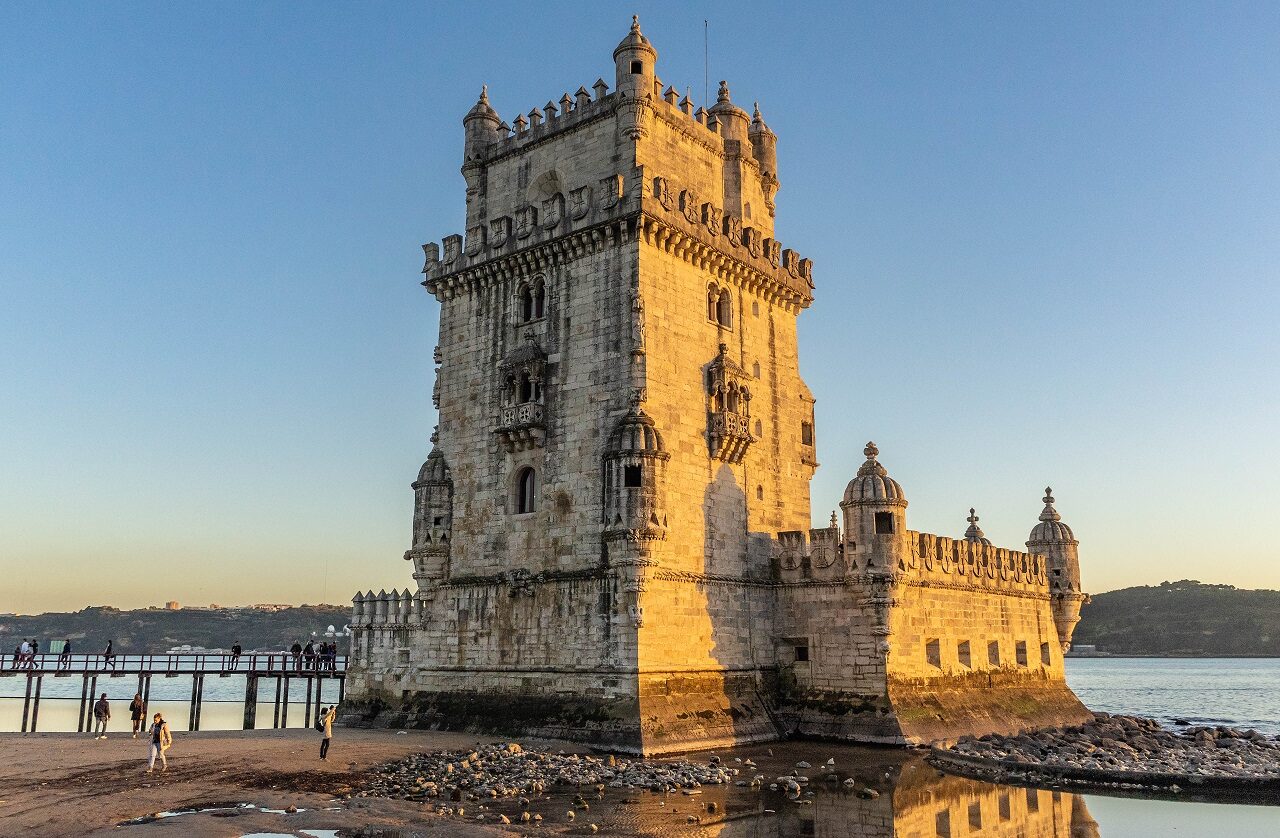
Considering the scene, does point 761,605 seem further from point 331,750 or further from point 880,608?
point 331,750

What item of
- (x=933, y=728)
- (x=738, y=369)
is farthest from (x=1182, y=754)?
(x=738, y=369)

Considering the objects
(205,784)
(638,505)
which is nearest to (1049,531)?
(638,505)

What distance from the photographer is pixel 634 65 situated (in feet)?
108

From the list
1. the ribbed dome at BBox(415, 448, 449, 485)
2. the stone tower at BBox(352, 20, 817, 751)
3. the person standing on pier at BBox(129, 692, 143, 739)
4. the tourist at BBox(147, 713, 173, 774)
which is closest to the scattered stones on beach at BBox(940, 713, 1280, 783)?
the stone tower at BBox(352, 20, 817, 751)

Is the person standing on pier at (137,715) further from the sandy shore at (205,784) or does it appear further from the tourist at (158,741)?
the tourist at (158,741)

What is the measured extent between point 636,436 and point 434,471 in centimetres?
869

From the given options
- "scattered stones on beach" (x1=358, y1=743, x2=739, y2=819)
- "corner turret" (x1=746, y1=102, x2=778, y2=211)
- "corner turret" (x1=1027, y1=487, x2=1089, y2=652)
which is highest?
"corner turret" (x1=746, y1=102, x2=778, y2=211)

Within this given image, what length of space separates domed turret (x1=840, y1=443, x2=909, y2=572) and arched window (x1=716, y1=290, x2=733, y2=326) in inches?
275

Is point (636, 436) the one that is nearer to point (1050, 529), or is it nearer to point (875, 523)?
point (875, 523)

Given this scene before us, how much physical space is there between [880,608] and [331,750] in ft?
54.2

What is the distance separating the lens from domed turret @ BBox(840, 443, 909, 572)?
1247 inches

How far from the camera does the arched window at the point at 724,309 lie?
3462cm

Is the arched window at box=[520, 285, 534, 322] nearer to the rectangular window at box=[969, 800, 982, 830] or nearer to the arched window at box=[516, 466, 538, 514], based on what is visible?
the arched window at box=[516, 466, 538, 514]

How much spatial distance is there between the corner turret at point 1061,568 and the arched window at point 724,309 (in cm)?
1946
